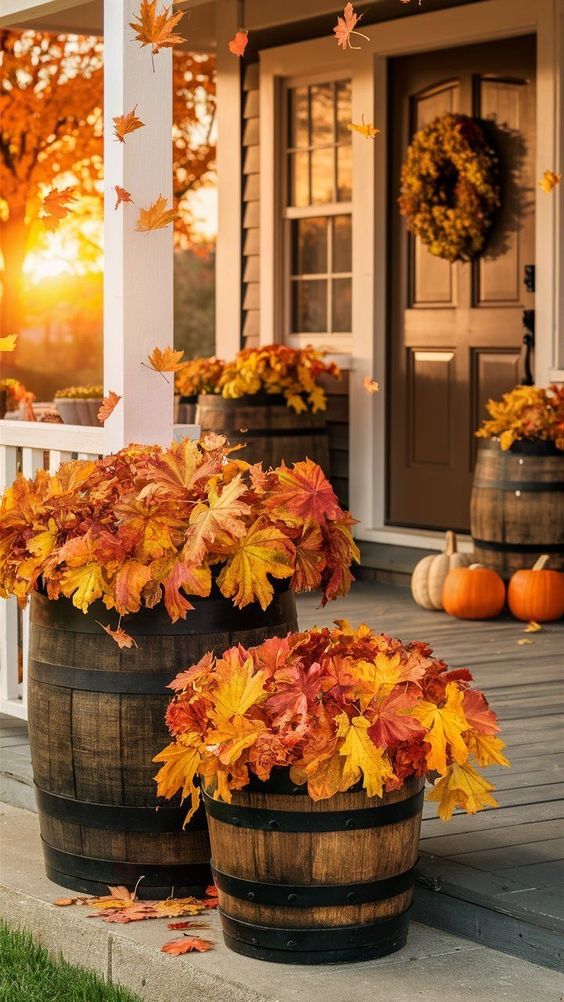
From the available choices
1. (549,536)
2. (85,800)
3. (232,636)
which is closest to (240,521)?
(232,636)

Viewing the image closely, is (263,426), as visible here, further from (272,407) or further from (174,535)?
(174,535)

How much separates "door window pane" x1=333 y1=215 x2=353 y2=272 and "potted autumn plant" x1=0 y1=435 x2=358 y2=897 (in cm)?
438

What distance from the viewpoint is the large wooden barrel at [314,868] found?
2775mm

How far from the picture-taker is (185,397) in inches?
290

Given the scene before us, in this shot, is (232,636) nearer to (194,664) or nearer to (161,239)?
(194,664)

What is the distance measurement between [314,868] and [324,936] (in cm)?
15

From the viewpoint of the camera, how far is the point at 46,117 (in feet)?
39.4

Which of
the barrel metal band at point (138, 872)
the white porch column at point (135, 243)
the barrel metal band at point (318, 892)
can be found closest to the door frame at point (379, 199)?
the white porch column at point (135, 243)

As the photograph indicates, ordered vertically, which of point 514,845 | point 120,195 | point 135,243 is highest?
point 120,195

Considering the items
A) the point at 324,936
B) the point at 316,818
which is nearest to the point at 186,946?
the point at 324,936

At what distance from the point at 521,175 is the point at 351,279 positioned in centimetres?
110

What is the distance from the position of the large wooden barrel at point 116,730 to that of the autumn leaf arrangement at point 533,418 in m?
3.02

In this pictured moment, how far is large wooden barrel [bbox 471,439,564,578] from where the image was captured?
6164mm

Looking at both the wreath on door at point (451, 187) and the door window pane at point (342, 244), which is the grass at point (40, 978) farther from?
the door window pane at point (342, 244)
